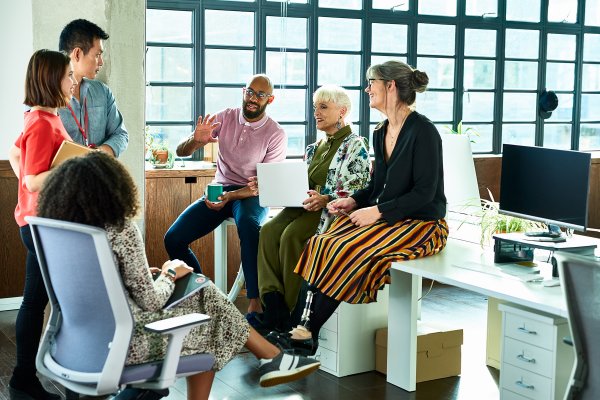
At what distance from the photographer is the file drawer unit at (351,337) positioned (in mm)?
4305

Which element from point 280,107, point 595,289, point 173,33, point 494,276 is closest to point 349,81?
point 280,107

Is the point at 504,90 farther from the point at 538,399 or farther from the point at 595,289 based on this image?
the point at 595,289

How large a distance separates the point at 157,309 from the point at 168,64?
13.1 ft

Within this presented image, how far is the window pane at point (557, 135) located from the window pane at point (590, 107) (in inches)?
10.5

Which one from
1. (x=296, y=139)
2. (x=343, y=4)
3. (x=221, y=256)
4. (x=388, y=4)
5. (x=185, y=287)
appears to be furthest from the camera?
(x=388, y=4)

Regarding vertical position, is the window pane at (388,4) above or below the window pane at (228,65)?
above

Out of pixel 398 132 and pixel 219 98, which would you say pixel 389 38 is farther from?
pixel 398 132

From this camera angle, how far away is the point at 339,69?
24.5 feet

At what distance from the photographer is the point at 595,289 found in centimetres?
242

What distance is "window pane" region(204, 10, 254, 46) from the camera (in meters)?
6.81

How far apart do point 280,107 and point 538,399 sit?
416 cm

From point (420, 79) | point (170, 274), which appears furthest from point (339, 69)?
point (170, 274)

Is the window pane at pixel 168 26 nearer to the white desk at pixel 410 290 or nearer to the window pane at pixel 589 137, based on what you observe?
the white desk at pixel 410 290

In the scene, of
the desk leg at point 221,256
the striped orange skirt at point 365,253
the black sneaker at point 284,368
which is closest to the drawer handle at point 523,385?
the striped orange skirt at point 365,253
